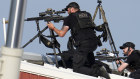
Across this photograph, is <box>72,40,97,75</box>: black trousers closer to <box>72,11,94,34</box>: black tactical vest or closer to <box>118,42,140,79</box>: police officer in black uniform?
<box>72,11,94,34</box>: black tactical vest

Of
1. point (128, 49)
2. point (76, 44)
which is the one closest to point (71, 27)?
point (76, 44)

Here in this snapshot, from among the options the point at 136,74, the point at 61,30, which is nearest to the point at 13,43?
the point at 61,30

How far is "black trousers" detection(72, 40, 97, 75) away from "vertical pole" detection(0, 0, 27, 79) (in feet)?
16.0

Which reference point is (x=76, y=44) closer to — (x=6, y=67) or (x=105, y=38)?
(x=105, y=38)

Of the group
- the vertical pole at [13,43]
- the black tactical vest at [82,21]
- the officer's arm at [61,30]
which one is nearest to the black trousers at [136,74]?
the black tactical vest at [82,21]

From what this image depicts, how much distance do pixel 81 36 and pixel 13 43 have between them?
17.2 feet

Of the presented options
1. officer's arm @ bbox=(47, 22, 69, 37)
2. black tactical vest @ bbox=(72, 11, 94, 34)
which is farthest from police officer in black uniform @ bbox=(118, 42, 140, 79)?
officer's arm @ bbox=(47, 22, 69, 37)

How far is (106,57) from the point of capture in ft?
44.2

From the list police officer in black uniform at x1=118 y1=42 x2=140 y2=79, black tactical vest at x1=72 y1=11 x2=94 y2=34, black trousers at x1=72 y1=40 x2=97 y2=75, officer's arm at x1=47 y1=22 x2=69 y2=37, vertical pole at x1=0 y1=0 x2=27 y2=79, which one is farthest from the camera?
police officer in black uniform at x1=118 y1=42 x2=140 y2=79

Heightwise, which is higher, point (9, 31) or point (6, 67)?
point (9, 31)

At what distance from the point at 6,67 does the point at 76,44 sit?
5.12m

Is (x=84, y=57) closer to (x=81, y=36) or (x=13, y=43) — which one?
(x=81, y=36)

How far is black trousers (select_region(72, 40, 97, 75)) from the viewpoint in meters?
10.5

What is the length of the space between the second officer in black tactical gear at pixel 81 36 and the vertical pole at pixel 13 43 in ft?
15.6
